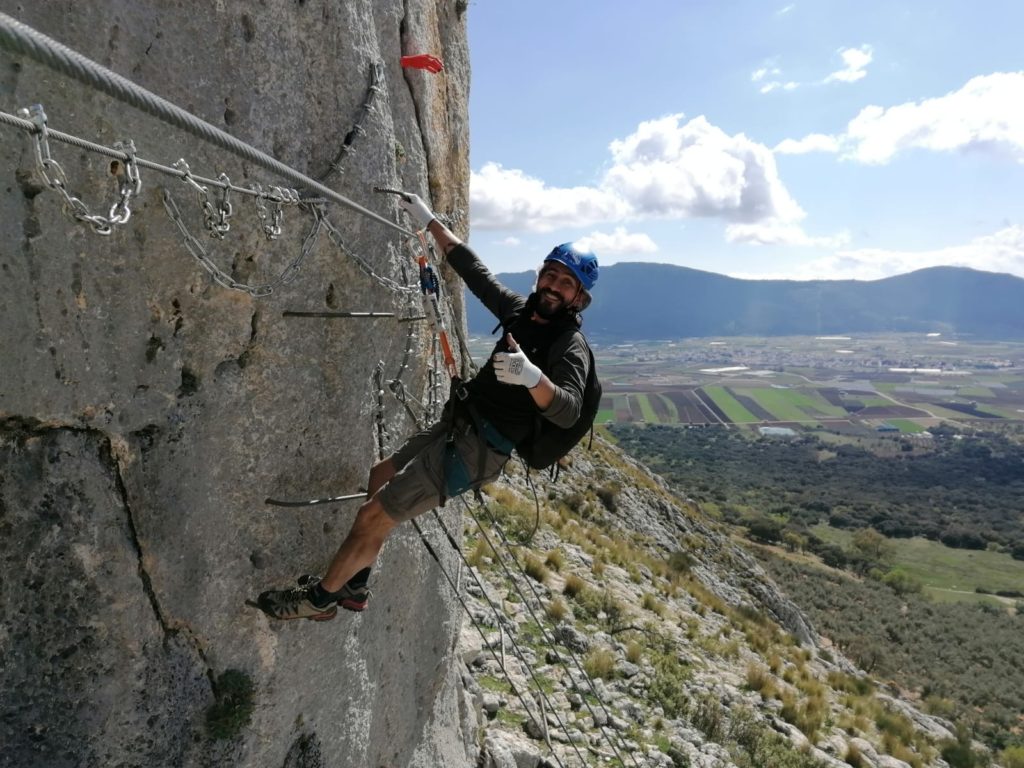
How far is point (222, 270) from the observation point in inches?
139

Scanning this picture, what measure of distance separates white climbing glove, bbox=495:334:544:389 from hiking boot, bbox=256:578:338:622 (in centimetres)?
163

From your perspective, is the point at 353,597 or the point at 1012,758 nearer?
the point at 353,597

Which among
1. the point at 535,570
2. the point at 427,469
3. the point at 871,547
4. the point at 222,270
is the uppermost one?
the point at 222,270

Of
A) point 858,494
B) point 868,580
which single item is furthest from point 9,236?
point 858,494

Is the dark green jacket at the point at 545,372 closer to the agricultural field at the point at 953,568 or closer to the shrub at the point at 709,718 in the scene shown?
the shrub at the point at 709,718

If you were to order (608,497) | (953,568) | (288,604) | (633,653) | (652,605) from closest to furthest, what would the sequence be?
1. (288,604)
2. (633,653)
3. (652,605)
4. (608,497)
5. (953,568)

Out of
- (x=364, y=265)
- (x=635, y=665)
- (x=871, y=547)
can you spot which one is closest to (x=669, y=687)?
(x=635, y=665)

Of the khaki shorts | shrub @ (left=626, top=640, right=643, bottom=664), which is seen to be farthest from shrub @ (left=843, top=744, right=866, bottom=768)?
the khaki shorts

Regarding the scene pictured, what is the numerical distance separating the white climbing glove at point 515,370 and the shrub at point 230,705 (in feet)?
6.99

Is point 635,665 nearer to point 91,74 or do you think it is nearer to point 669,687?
point 669,687

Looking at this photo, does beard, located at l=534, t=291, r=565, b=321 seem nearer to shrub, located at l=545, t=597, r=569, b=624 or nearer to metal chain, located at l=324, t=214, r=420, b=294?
metal chain, located at l=324, t=214, r=420, b=294

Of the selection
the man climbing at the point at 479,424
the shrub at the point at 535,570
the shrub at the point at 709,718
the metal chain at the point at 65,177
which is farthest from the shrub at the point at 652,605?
the metal chain at the point at 65,177

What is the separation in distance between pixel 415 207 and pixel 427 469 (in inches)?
69.6

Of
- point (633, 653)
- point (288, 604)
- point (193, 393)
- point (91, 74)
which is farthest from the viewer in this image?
point (633, 653)
